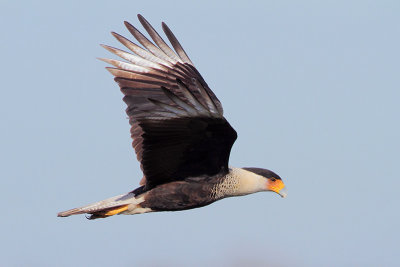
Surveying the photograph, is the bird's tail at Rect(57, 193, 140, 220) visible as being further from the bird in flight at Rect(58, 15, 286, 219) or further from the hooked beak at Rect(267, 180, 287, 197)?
the hooked beak at Rect(267, 180, 287, 197)

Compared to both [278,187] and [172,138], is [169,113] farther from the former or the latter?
[278,187]

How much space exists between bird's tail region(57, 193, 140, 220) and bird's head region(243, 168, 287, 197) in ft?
4.63

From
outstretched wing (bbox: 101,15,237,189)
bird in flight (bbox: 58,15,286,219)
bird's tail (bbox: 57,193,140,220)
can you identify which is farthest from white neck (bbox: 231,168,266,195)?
bird's tail (bbox: 57,193,140,220)

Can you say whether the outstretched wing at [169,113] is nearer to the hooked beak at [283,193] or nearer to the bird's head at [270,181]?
the bird's head at [270,181]

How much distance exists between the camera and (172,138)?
24.8ft

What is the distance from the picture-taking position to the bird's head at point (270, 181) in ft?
27.1

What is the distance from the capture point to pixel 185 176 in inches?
319

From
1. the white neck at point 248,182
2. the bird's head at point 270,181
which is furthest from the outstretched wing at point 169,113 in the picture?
the bird's head at point 270,181

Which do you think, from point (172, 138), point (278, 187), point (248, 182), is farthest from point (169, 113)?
point (278, 187)

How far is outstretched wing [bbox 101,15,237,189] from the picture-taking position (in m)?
7.18

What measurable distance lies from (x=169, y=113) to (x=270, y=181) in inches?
67.1

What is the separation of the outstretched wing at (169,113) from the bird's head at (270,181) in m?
0.48

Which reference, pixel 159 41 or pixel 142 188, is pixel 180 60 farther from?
pixel 142 188

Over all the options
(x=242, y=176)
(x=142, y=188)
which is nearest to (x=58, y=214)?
(x=142, y=188)
